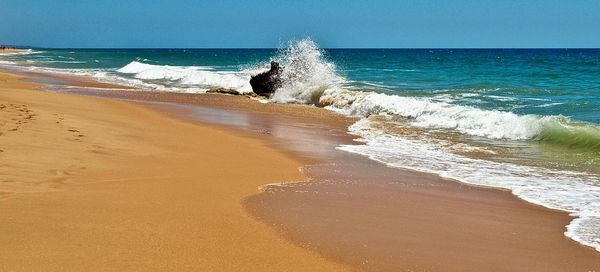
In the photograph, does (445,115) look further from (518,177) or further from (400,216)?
(400,216)

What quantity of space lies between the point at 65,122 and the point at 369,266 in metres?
7.53

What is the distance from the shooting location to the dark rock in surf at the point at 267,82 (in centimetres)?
2441

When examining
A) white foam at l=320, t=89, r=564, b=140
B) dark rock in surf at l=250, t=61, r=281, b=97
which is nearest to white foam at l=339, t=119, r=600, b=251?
white foam at l=320, t=89, r=564, b=140

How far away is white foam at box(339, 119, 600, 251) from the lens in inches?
241

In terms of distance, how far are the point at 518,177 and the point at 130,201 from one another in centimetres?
521

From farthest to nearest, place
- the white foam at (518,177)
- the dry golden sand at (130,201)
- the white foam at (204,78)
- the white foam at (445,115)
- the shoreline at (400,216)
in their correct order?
1. the white foam at (204,78)
2. the white foam at (445,115)
3. the white foam at (518,177)
4. the shoreline at (400,216)
5. the dry golden sand at (130,201)

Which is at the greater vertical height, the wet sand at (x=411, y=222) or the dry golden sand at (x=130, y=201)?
the dry golden sand at (x=130, y=201)

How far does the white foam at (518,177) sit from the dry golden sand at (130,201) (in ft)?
6.15

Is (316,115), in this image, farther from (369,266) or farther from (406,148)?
(369,266)

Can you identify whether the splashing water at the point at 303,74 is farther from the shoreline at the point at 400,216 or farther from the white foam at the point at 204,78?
the shoreline at the point at 400,216

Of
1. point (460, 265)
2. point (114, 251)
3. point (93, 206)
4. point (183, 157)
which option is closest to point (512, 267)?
point (460, 265)

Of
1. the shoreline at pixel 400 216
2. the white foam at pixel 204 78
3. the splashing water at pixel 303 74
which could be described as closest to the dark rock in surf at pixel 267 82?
the splashing water at pixel 303 74

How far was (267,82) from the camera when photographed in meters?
24.5

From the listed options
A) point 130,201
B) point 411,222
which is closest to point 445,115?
point 411,222
